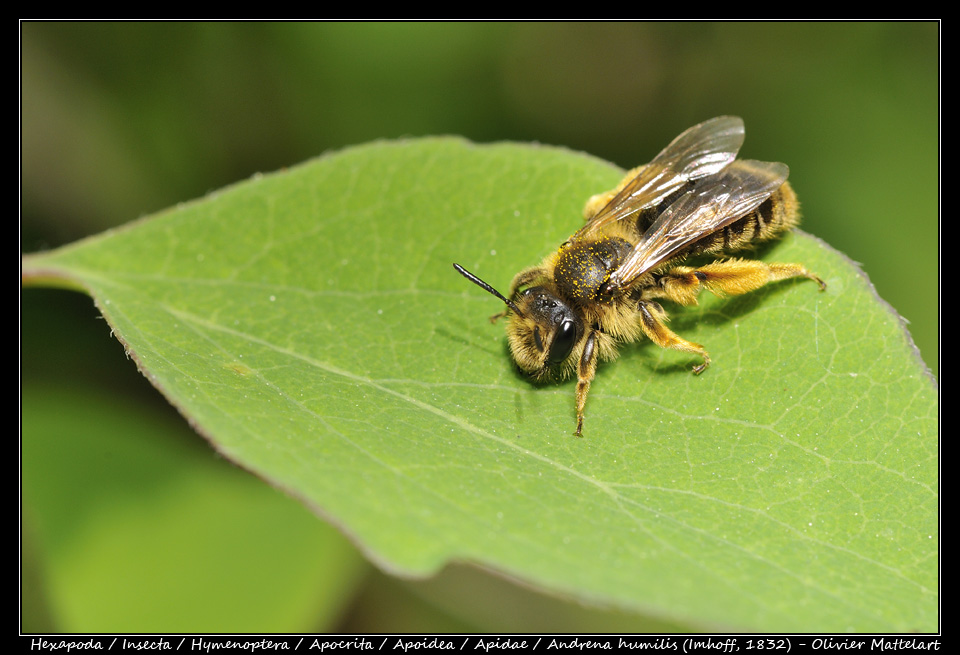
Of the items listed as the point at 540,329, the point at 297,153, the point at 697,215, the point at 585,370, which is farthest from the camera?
the point at 297,153

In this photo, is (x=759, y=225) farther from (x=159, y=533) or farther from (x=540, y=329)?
(x=159, y=533)

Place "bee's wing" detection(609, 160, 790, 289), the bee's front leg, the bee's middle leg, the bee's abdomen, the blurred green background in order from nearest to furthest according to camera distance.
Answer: the bee's front leg < the bee's middle leg < "bee's wing" detection(609, 160, 790, 289) < the bee's abdomen < the blurred green background

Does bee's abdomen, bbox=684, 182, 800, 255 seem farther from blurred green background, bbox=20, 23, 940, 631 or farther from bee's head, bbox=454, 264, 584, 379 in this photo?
blurred green background, bbox=20, 23, 940, 631

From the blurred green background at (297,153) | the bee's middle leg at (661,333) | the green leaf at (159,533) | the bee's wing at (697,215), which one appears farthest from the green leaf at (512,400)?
the green leaf at (159,533)

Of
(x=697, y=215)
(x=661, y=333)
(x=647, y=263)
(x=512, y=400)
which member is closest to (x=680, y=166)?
(x=697, y=215)

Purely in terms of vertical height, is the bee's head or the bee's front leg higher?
the bee's head

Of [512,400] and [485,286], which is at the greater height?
[485,286]

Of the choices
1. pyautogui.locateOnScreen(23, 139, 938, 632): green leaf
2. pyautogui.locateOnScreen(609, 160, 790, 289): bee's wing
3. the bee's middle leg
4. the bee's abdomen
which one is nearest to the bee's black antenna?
pyautogui.locateOnScreen(23, 139, 938, 632): green leaf
